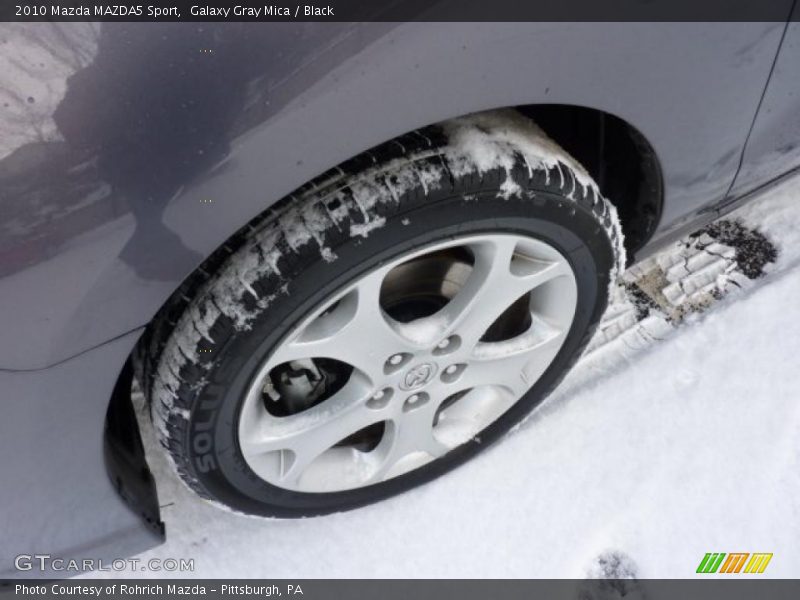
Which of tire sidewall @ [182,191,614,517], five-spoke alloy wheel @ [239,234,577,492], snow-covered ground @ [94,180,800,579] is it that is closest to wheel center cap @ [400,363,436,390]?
five-spoke alloy wheel @ [239,234,577,492]

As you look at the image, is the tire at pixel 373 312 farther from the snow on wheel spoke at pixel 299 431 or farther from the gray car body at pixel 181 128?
the gray car body at pixel 181 128

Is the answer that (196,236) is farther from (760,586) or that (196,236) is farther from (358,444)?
(760,586)

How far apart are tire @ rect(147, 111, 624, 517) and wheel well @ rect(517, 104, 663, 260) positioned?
0.40 ft

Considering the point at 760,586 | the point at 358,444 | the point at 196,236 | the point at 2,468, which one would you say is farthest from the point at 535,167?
the point at 760,586

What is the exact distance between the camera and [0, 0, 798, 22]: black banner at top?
910 mm

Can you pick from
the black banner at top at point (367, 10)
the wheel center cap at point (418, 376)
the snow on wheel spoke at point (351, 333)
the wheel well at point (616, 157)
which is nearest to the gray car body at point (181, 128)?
the black banner at top at point (367, 10)

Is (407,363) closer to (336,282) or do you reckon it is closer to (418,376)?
(418,376)

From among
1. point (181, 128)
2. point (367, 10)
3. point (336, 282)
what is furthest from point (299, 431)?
point (367, 10)

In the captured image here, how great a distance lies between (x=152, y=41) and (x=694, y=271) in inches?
66.3

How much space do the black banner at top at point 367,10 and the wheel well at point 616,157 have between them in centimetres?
25

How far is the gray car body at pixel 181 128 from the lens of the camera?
0.95m

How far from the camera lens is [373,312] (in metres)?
1.35

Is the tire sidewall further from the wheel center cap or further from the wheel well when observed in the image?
the wheel center cap

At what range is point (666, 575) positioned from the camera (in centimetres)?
177
